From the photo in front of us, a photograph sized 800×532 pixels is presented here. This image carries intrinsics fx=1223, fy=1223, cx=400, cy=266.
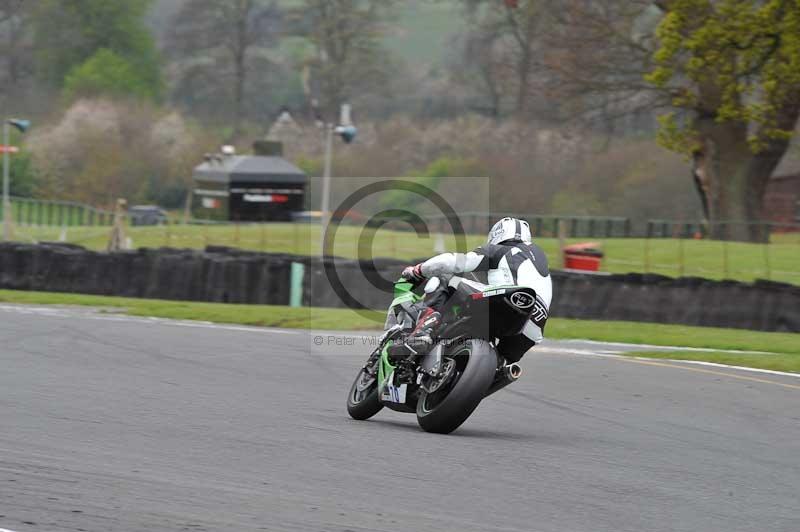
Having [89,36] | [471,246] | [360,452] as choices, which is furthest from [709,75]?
[89,36]

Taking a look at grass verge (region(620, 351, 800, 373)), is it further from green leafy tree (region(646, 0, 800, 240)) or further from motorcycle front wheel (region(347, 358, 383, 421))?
green leafy tree (region(646, 0, 800, 240))

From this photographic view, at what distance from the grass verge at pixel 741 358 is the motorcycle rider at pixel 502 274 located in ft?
19.4

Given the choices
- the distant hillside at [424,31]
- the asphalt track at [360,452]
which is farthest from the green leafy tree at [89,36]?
the asphalt track at [360,452]

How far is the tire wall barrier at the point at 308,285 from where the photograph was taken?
18.2 meters

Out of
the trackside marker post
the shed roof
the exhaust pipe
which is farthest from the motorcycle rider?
the shed roof

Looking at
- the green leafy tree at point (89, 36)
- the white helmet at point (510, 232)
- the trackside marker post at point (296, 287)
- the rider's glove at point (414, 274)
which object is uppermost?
the green leafy tree at point (89, 36)

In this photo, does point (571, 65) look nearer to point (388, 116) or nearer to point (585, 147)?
point (585, 147)

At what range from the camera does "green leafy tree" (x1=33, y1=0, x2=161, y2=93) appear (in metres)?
72.2

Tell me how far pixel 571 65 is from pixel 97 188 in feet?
89.9

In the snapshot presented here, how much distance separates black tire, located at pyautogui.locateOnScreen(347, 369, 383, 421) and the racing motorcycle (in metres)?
0.17

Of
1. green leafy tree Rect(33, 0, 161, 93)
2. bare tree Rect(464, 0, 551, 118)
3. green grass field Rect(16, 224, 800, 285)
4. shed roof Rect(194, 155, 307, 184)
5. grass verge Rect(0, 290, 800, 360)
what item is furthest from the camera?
green leafy tree Rect(33, 0, 161, 93)

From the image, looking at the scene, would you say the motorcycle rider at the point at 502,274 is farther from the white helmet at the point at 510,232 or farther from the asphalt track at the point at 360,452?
the asphalt track at the point at 360,452

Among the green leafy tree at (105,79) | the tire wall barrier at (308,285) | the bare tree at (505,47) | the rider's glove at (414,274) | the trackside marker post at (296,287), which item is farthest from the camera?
the green leafy tree at (105,79)

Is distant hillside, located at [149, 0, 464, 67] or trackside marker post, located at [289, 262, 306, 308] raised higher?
distant hillside, located at [149, 0, 464, 67]
